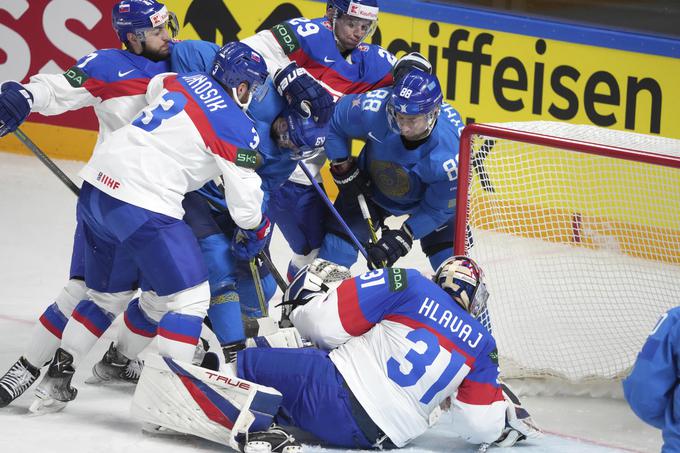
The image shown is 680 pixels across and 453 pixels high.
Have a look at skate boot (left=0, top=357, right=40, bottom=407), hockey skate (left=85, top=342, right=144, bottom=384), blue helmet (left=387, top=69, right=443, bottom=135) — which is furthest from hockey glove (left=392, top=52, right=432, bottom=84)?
skate boot (left=0, top=357, right=40, bottom=407)

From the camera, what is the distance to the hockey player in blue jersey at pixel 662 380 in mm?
2801

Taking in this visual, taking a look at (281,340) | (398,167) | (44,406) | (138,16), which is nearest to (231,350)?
(281,340)

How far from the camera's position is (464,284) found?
12.5 ft

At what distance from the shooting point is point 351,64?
527 cm

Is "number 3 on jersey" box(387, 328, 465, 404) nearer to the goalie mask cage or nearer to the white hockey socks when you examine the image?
the goalie mask cage

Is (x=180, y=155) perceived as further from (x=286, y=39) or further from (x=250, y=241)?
(x=286, y=39)

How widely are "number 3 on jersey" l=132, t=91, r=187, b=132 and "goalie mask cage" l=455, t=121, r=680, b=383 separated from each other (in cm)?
111

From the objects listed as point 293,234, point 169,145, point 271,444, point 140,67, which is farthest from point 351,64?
point 271,444

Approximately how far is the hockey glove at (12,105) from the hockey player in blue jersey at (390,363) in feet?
3.64

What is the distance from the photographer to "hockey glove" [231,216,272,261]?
4137mm

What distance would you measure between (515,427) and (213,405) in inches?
39.8

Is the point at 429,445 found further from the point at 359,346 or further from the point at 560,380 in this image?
the point at 560,380

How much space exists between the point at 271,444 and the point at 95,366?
3.47ft

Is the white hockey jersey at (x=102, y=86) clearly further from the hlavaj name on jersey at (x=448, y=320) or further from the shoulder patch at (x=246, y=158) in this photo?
the hlavaj name on jersey at (x=448, y=320)
